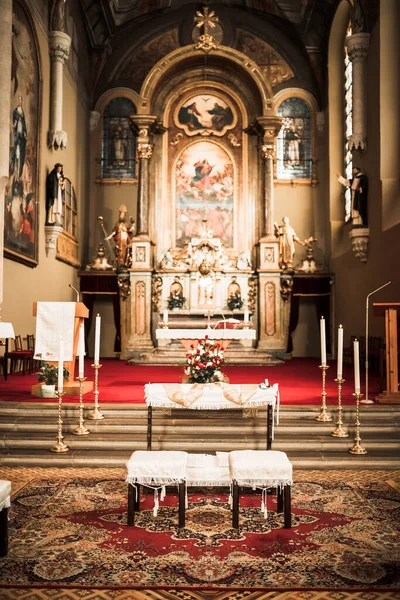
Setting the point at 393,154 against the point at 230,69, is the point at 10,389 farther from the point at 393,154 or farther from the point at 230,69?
the point at 230,69

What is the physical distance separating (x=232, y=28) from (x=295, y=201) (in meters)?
5.50

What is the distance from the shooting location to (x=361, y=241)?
1396 centimetres

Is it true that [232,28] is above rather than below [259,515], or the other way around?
above

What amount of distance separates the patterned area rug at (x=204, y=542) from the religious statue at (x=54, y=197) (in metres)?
8.99

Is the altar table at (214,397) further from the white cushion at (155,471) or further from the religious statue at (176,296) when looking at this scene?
the religious statue at (176,296)

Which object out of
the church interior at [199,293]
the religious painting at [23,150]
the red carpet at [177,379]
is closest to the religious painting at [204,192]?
the church interior at [199,293]

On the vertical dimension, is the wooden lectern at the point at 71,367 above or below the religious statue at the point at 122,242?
below

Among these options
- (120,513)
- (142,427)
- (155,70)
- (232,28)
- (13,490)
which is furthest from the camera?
(232,28)

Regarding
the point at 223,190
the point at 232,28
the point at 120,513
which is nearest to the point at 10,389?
the point at 120,513

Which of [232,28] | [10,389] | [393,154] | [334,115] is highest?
[232,28]

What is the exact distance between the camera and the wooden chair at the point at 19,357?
36.2 ft

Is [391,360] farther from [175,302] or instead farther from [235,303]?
[175,302]

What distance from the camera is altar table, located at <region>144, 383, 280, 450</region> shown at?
621cm

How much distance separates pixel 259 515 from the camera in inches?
197
